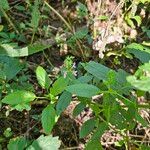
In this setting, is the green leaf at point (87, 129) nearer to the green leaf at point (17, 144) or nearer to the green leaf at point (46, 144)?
the green leaf at point (46, 144)

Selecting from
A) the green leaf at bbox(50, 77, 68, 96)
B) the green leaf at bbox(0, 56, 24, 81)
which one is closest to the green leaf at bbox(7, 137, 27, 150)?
the green leaf at bbox(0, 56, 24, 81)

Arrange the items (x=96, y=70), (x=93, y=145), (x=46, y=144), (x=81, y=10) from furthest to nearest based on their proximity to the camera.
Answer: (x=81, y=10) → (x=46, y=144) → (x=93, y=145) → (x=96, y=70)

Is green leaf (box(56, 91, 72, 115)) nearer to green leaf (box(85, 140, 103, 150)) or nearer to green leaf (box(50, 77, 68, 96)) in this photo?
green leaf (box(50, 77, 68, 96))

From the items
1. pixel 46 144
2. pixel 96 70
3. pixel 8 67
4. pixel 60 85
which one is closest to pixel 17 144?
pixel 46 144

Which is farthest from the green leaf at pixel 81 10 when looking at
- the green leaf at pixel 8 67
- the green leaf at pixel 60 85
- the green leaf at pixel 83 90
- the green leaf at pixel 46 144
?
the green leaf at pixel 83 90

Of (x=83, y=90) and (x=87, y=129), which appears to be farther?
(x=87, y=129)

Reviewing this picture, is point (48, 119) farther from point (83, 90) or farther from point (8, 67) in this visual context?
point (8, 67)

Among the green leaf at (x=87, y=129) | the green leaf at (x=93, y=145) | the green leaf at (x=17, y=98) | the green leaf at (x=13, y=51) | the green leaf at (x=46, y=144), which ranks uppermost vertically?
the green leaf at (x=13, y=51)

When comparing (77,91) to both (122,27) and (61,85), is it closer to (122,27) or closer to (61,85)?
(61,85)

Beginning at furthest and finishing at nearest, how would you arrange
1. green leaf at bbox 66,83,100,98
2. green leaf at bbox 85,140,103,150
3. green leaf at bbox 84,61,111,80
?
1. green leaf at bbox 85,140,103,150
2. green leaf at bbox 84,61,111,80
3. green leaf at bbox 66,83,100,98
